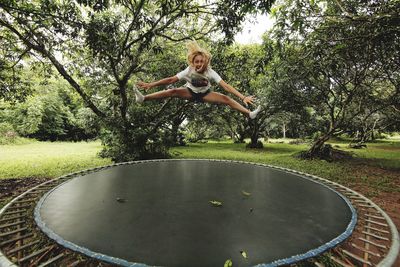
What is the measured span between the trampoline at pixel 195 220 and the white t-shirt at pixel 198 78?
3.47 feet

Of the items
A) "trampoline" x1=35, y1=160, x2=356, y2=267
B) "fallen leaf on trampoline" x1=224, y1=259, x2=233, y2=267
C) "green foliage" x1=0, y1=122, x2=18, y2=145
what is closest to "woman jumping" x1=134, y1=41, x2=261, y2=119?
"trampoline" x1=35, y1=160, x2=356, y2=267

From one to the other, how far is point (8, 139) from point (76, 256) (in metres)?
13.0

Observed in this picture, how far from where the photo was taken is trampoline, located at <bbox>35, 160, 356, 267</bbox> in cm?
122

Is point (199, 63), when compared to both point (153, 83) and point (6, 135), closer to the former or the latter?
point (153, 83)

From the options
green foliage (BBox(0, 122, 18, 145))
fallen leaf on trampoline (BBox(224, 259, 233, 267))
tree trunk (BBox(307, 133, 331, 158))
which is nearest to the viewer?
fallen leaf on trampoline (BBox(224, 259, 233, 267))

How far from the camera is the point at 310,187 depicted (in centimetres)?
261

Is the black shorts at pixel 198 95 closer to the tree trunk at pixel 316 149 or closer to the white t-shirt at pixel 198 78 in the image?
the white t-shirt at pixel 198 78

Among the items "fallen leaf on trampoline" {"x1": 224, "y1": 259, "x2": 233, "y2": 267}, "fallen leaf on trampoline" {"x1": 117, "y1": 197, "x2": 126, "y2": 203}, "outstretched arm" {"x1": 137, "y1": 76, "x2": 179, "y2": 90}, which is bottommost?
"fallen leaf on trampoline" {"x1": 224, "y1": 259, "x2": 233, "y2": 267}

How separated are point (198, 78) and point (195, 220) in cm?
144

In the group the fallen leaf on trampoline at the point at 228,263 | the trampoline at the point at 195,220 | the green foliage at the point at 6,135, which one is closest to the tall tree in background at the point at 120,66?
the trampoline at the point at 195,220

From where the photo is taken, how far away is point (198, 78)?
8.10 feet

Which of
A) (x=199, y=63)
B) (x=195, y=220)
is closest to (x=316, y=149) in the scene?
(x=199, y=63)

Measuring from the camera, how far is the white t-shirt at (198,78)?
2.44 m

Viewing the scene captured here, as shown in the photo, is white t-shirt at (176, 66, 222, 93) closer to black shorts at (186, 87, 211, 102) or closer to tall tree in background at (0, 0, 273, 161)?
black shorts at (186, 87, 211, 102)
